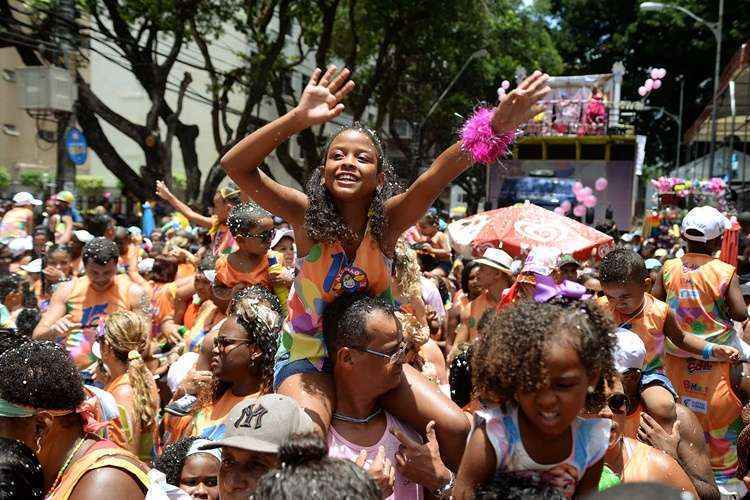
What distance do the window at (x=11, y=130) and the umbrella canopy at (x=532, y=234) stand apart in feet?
93.5

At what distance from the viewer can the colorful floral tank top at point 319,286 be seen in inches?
117

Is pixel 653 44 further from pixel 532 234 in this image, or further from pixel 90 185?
pixel 532 234

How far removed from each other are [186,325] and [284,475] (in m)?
5.08

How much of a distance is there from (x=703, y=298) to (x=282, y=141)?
3949 mm

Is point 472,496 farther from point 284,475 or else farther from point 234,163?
point 234,163

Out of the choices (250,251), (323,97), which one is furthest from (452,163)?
(250,251)

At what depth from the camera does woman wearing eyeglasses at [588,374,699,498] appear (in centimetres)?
298

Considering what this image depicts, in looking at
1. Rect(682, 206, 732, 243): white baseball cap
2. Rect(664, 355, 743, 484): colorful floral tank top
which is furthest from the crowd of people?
Rect(682, 206, 732, 243): white baseball cap

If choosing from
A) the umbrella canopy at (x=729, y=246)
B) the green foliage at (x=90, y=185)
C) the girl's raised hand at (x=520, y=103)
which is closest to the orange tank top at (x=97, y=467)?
the girl's raised hand at (x=520, y=103)

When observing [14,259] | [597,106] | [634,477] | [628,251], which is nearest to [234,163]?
[634,477]

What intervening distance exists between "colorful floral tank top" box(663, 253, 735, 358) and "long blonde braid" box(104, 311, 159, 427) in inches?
147

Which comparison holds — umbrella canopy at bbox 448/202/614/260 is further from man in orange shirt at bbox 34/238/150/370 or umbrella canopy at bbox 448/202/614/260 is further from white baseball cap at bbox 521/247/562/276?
man in orange shirt at bbox 34/238/150/370

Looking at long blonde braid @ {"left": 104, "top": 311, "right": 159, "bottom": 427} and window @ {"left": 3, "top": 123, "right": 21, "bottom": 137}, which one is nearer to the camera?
long blonde braid @ {"left": 104, "top": 311, "right": 159, "bottom": 427}

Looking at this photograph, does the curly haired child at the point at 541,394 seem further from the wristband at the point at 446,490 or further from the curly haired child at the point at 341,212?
the curly haired child at the point at 341,212
